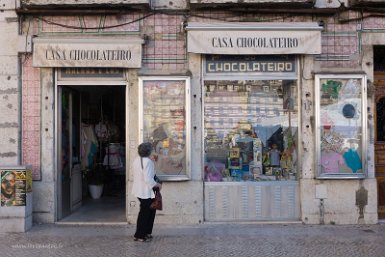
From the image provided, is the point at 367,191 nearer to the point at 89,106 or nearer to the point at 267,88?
the point at 267,88

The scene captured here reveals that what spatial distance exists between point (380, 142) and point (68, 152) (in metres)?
6.01

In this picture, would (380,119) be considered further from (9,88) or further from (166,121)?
(9,88)

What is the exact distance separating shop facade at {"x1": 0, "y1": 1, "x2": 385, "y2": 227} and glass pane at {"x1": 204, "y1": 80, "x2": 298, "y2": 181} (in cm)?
2

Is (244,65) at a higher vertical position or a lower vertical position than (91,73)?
higher

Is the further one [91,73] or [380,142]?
[380,142]

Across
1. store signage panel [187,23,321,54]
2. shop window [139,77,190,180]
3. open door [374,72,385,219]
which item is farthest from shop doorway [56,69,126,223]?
open door [374,72,385,219]

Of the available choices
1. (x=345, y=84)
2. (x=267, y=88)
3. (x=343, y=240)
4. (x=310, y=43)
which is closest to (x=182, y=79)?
(x=267, y=88)

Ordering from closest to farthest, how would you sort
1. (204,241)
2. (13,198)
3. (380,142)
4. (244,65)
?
(204,241) < (13,198) < (244,65) < (380,142)

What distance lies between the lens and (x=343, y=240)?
7.86 m

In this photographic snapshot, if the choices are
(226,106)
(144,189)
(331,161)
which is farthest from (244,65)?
(144,189)

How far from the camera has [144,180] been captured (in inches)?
303

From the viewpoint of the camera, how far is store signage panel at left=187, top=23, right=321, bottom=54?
8.90 metres

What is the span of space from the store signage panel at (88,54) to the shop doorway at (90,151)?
0.50m

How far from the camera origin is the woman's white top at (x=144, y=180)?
7.67 m
